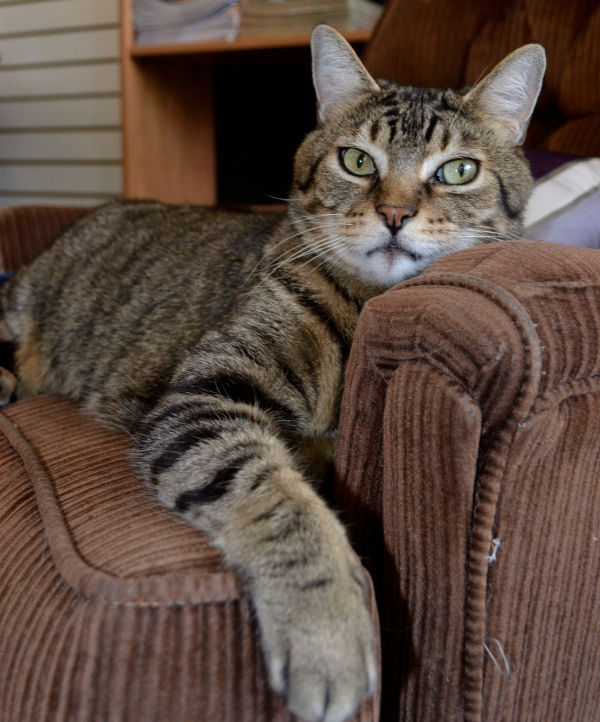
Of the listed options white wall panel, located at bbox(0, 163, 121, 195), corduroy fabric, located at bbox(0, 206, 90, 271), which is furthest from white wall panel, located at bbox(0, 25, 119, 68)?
corduroy fabric, located at bbox(0, 206, 90, 271)

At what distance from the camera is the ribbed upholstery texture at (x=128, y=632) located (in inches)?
22.7

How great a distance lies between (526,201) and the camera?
44.6 inches

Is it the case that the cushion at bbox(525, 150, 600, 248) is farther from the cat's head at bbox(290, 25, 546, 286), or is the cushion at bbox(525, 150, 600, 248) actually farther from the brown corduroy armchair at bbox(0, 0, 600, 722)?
the brown corduroy armchair at bbox(0, 0, 600, 722)

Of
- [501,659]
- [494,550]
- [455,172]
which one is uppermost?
[455,172]

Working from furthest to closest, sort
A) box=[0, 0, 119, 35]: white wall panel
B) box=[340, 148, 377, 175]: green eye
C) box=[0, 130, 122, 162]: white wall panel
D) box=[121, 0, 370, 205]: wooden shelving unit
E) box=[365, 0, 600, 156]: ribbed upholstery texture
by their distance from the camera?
1. box=[0, 130, 122, 162]: white wall panel
2. box=[0, 0, 119, 35]: white wall panel
3. box=[121, 0, 370, 205]: wooden shelving unit
4. box=[365, 0, 600, 156]: ribbed upholstery texture
5. box=[340, 148, 377, 175]: green eye

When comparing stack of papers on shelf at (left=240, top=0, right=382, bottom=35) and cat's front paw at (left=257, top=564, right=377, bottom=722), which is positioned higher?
stack of papers on shelf at (left=240, top=0, right=382, bottom=35)

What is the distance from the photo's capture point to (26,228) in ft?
7.08

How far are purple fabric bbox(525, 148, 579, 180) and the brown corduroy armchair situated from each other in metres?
0.65

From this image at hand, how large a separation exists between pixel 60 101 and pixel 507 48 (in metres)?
2.25

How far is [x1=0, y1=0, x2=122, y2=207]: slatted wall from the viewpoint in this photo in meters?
2.96

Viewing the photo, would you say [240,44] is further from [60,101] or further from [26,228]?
[60,101]

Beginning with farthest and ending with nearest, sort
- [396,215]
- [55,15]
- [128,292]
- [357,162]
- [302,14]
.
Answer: [55,15] < [302,14] < [128,292] < [357,162] < [396,215]

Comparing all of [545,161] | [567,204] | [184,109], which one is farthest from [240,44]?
[567,204]

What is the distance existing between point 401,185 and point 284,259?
0.73 feet
